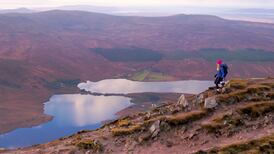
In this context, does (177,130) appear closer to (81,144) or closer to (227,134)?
(227,134)

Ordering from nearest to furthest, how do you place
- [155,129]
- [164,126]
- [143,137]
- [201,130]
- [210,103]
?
[201,130]
[143,137]
[155,129]
[164,126]
[210,103]

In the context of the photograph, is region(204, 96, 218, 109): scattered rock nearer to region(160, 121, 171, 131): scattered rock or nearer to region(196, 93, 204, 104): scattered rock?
region(196, 93, 204, 104): scattered rock

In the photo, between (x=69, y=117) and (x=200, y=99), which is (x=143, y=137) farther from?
(x=69, y=117)

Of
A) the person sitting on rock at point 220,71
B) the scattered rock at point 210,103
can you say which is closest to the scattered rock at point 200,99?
the scattered rock at point 210,103

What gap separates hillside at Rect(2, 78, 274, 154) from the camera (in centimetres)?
3156

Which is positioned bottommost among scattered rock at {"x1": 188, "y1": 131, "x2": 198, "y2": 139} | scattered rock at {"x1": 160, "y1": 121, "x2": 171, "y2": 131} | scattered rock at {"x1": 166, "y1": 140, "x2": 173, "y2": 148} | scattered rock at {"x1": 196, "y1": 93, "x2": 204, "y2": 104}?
scattered rock at {"x1": 166, "y1": 140, "x2": 173, "y2": 148}

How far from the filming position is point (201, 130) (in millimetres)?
33594

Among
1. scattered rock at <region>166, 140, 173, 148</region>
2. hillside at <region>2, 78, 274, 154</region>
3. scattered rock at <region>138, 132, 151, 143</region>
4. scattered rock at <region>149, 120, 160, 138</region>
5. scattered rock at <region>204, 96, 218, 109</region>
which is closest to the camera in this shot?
hillside at <region>2, 78, 274, 154</region>

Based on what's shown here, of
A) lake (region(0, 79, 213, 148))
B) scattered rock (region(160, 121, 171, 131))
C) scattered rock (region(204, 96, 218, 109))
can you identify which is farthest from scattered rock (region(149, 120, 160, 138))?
lake (region(0, 79, 213, 148))

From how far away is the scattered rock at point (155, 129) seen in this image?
112 feet

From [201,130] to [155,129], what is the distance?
374cm

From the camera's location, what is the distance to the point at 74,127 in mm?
139125

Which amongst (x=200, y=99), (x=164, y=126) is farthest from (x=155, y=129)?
(x=200, y=99)

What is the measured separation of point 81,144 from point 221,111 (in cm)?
1236
